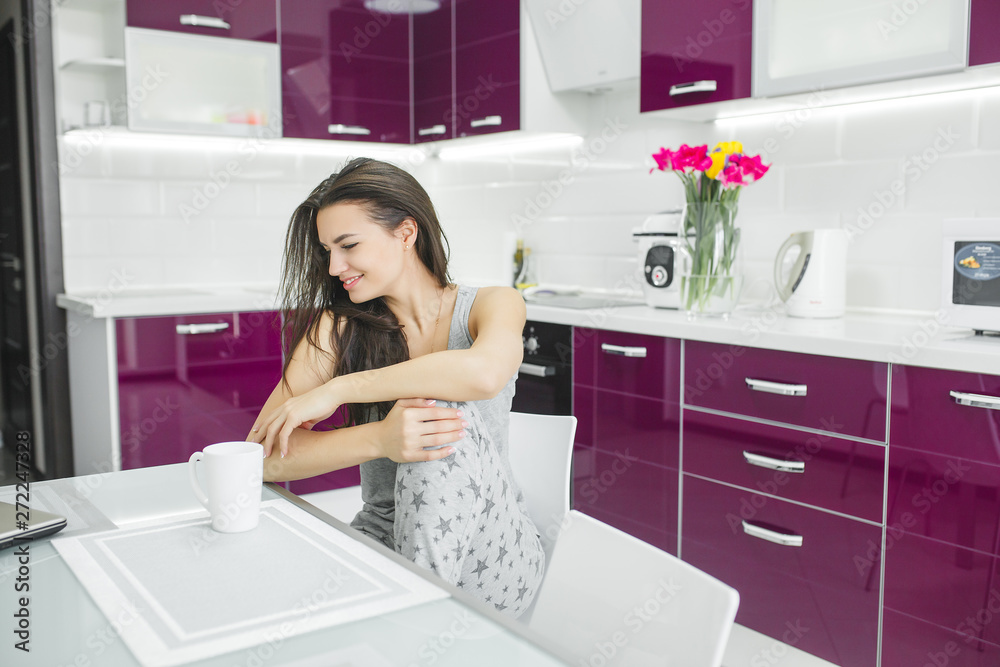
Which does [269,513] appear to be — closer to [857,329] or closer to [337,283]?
[337,283]

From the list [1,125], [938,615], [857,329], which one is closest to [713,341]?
[857,329]

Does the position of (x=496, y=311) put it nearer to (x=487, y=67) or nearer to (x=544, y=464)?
(x=544, y=464)

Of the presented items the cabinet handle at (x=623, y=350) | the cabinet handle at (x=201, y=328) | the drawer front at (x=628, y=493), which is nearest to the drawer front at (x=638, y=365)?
the cabinet handle at (x=623, y=350)

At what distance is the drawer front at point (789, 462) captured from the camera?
1959mm

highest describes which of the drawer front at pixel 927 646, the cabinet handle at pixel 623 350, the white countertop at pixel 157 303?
the white countertop at pixel 157 303

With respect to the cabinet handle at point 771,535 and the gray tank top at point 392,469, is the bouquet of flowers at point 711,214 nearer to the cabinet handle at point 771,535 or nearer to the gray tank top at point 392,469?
the cabinet handle at point 771,535

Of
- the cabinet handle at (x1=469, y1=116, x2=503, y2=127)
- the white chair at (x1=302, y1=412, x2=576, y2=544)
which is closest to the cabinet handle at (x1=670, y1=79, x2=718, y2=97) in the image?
the cabinet handle at (x1=469, y1=116, x2=503, y2=127)

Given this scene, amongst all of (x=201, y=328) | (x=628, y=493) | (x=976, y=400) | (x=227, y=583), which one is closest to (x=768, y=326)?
(x=976, y=400)

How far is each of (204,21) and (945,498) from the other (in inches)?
117

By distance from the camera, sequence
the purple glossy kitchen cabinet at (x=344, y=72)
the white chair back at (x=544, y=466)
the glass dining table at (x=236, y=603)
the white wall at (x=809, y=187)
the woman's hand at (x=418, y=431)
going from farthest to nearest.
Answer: the purple glossy kitchen cabinet at (x=344, y=72) < the white wall at (x=809, y=187) < the white chair back at (x=544, y=466) < the woman's hand at (x=418, y=431) < the glass dining table at (x=236, y=603)

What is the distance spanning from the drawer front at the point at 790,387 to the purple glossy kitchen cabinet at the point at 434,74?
1.79 metres

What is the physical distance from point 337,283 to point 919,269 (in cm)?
167

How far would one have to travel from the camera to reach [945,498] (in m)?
1.81

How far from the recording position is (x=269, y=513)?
1.09 m
